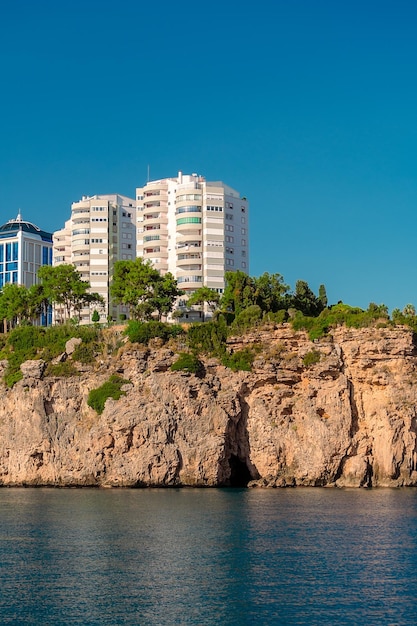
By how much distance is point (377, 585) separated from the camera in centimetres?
3678

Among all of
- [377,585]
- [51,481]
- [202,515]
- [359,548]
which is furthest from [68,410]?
[377,585]

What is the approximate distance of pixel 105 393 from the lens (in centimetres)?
7481

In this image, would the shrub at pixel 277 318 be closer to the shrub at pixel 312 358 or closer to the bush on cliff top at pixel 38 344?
the shrub at pixel 312 358

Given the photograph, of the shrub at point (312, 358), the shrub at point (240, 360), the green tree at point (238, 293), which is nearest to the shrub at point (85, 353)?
the shrub at point (240, 360)

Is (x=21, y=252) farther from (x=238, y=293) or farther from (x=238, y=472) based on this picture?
(x=238, y=472)

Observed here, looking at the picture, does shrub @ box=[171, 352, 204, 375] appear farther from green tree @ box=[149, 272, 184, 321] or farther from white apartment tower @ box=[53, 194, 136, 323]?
white apartment tower @ box=[53, 194, 136, 323]

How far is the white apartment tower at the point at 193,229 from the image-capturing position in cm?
11356

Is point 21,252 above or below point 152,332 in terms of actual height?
above

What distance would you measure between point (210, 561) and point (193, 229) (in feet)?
248

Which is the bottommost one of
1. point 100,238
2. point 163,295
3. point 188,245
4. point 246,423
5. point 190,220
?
point 246,423

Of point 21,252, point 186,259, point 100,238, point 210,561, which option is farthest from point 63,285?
point 210,561

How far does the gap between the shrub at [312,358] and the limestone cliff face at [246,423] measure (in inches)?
3.8

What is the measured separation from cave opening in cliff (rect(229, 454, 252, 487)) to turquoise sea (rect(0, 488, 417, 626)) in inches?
474

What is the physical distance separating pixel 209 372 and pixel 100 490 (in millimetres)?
12725
